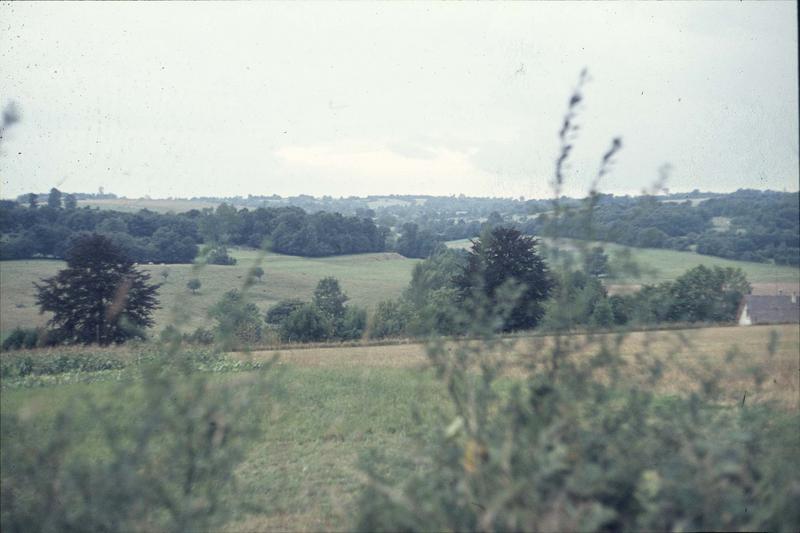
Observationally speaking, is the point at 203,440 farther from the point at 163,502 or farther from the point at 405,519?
the point at 405,519

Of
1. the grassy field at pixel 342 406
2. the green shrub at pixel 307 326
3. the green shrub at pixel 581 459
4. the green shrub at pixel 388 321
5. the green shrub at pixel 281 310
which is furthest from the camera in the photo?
the green shrub at pixel 281 310

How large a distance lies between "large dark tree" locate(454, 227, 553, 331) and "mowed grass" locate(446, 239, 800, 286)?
0.48 m

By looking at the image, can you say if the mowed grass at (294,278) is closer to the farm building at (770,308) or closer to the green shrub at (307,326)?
the green shrub at (307,326)

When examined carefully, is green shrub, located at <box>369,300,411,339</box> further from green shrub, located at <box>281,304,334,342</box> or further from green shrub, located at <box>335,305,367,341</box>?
green shrub, located at <box>281,304,334,342</box>

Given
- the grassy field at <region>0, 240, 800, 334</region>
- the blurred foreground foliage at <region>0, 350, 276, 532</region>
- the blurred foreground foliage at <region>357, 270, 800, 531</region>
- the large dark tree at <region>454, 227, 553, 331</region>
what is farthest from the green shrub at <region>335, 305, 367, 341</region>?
the blurred foreground foliage at <region>0, 350, 276, 532</region>

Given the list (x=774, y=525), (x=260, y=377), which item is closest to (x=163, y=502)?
(x=260, y=377)

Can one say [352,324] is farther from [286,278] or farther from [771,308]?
[771,308]

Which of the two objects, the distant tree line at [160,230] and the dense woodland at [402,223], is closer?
the dense woodland at [402,223]

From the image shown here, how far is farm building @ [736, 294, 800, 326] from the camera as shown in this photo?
1834 centimetres

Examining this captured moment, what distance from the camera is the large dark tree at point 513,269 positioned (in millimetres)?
4113

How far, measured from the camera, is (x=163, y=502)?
8.72 feet

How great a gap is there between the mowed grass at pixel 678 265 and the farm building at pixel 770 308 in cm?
42

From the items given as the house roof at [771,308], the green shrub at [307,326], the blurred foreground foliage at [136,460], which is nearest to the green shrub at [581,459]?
the blurred foreground foliage at [136,460]

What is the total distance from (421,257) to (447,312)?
3337cm
